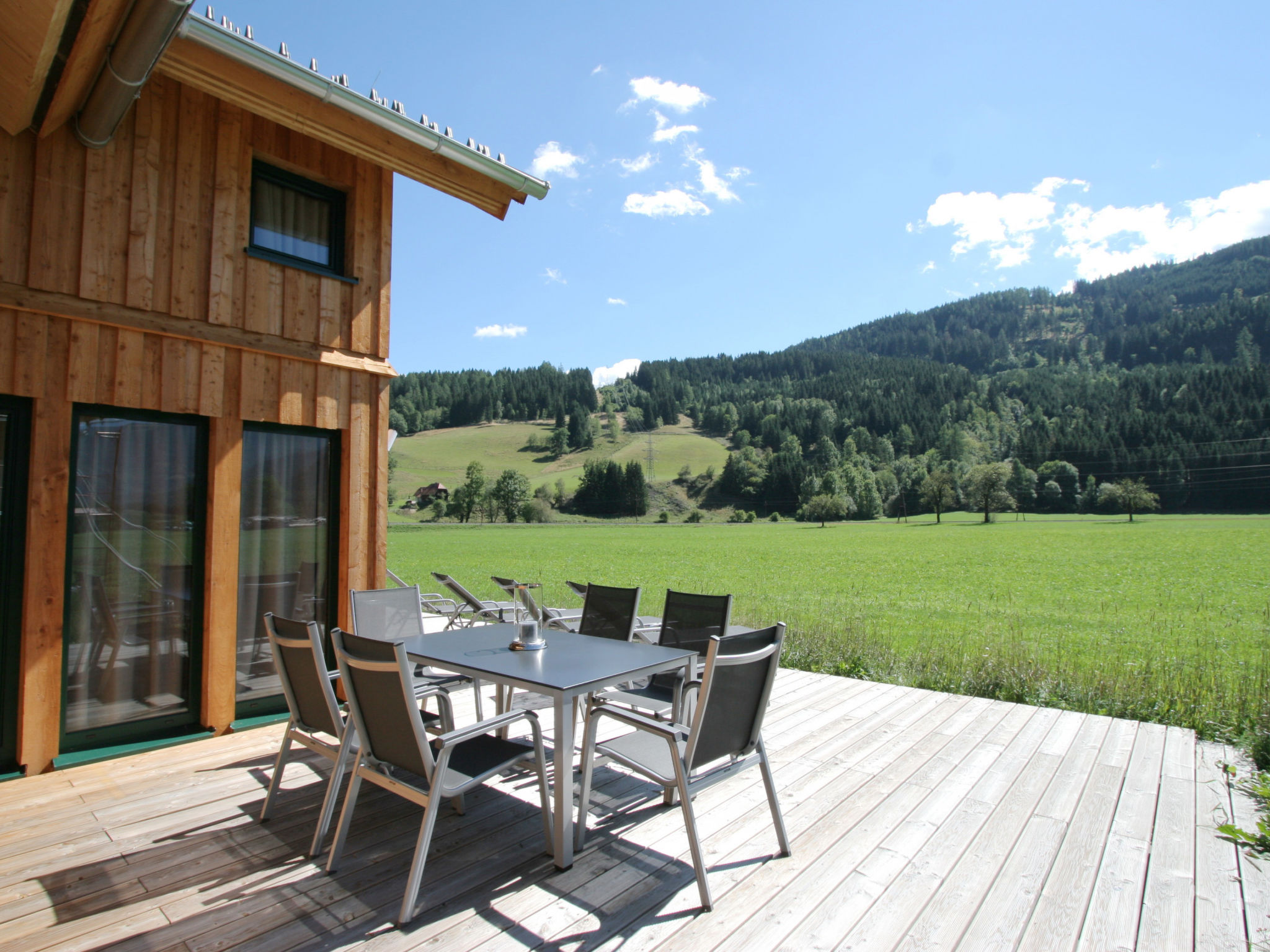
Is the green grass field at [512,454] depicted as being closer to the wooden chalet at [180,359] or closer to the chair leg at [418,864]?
the wooden chalet at [180,359]

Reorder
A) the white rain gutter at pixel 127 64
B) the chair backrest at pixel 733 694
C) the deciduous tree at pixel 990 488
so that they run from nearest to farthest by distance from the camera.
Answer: the chair backrest at pixel 733 694, the white rain gutter at pixel 127 64, the deciduous tree at pixel 990 488

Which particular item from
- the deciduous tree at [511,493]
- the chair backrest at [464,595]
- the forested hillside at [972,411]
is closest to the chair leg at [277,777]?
the chair backrest at [464,595]

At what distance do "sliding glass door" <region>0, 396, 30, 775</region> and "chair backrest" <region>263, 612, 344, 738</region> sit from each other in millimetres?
1567

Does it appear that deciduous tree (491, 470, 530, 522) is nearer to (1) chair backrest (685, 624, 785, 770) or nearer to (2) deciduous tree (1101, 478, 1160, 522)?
(2) deciduous tree (1101, 478, 1160, 522)

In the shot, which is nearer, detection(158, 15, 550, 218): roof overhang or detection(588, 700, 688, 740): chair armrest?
detection(588, 700, 688, 740): chair armrest

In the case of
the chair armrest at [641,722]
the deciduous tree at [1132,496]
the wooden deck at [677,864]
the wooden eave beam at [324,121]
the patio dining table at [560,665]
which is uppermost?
the wooden eave beam at [324,121]

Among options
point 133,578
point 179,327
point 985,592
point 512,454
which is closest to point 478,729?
point 133,578

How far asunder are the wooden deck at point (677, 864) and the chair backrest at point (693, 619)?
72 cm

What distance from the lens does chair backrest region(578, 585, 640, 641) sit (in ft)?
12.5

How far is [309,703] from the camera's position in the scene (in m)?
2.66

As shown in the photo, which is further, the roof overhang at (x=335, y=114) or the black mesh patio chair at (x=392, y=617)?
the black mesh patio chair at (x=392, y=617)

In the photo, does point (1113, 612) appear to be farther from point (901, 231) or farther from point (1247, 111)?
point (901, 231)

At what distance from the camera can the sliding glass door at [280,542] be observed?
159 inches

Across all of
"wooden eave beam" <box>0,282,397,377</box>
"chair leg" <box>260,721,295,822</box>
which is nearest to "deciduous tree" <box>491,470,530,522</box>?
"wooden eave beam" <box>0,282,397,377</box>
